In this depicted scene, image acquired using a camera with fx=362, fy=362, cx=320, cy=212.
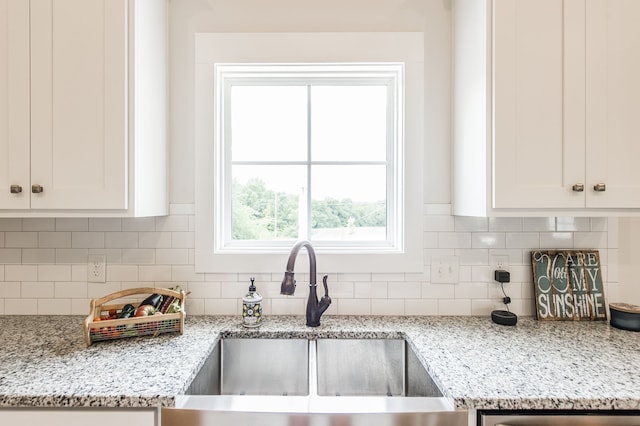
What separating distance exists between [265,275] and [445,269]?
0.86 metres

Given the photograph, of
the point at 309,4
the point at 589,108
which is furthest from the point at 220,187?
the point at 589,108

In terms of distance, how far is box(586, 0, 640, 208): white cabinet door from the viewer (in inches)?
55.1

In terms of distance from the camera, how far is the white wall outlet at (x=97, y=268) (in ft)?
5.63

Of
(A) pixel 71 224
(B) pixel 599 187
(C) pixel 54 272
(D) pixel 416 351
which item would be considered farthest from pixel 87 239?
(B) pixel 599 187

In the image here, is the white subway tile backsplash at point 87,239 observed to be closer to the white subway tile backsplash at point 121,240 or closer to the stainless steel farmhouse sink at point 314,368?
the white subway tile backsplash at point 121,240

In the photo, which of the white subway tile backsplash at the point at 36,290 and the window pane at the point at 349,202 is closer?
the white subway tile backsplash at the point at 36,290

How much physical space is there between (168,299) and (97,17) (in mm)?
1164

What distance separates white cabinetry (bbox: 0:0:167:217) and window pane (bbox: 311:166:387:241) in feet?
2.88

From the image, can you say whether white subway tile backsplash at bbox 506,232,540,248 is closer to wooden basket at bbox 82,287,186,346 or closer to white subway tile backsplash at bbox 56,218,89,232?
wooden basket at bbox 82,287,186,346

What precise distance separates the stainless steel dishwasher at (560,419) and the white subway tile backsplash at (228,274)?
730mm

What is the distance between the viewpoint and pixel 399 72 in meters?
1.77

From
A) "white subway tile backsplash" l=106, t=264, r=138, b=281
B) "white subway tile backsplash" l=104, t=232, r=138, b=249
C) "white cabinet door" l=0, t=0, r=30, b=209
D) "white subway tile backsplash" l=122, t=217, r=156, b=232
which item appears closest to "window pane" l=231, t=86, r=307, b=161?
"white subway tile backsplash" l=122, t=217, r=156, b=232

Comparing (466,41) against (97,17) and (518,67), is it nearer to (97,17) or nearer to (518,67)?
(518,67)

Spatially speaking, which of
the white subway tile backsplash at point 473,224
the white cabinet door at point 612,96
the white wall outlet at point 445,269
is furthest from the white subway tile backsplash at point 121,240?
the white cabinet door at point 612,96
